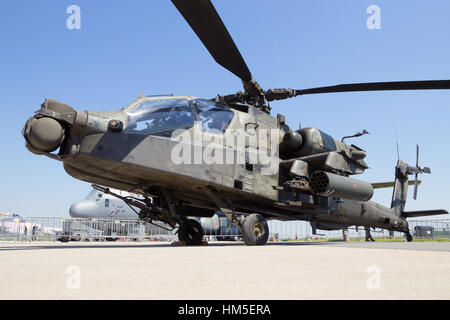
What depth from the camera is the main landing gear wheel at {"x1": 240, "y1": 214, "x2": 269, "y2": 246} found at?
306 inches

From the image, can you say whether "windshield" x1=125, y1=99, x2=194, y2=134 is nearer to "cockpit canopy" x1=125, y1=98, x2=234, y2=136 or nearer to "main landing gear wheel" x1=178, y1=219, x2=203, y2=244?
"cockpit canopy" x1=125, y1=98, x2=234, y2=136

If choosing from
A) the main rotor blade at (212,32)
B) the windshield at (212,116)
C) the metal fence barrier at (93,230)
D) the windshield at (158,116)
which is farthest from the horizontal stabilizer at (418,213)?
the windshield at (158,116)

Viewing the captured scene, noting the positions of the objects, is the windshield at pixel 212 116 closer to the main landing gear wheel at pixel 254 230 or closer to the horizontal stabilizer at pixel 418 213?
the main landing gear wheel at pixel 254 230

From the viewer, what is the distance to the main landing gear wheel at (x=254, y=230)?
7.76 meters

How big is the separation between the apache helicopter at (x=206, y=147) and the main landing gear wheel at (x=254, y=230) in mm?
23

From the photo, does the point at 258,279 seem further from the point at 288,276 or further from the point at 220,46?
the point at 220,46

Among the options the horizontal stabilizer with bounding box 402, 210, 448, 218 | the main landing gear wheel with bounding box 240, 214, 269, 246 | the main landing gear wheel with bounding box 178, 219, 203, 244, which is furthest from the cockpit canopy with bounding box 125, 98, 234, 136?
the horizontal stabilizer with bounding box 402, 210, 448, 218

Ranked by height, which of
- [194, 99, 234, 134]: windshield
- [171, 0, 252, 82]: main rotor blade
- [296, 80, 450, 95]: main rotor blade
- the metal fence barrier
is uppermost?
[171, 0, 252, 82]: main rotor blade

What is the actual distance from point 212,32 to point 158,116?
2.09m

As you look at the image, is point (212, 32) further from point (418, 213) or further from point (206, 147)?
point (418, 213)

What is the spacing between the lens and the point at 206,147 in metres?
7.74

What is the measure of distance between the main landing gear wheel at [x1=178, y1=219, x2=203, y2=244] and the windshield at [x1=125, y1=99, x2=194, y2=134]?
3169 millimetres

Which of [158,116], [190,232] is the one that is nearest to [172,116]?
[158,116]

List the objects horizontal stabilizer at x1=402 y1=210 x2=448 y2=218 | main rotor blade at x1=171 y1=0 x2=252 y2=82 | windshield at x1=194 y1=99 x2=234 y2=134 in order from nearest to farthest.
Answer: main rotor blade at x1=171 y1=0 x2=252 y2=82
windshield at x1=194 y1=99 x2=234 y2=134
horizontal stabilizer at x1=402 y1=210 x2=448 y2=218
